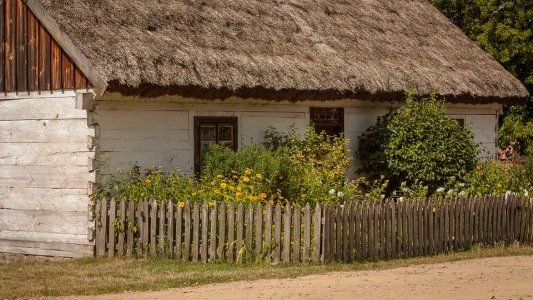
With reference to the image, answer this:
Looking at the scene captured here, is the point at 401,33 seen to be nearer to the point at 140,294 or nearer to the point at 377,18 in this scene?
the point at 377,18

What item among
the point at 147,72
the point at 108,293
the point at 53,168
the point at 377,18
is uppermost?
the point at 377,18

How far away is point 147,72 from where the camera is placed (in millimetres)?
15664

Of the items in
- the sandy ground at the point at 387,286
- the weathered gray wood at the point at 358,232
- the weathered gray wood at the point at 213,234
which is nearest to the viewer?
the sandy ground at the point at 387,286

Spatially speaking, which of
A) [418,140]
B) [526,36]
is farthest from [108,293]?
[526,36]

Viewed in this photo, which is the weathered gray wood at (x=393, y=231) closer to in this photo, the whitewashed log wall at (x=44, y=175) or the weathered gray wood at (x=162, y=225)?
the weathered gray wood at (x=162, y=225)

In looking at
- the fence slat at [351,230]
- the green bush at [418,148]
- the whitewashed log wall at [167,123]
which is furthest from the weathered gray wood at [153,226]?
the green bush at [418,148]

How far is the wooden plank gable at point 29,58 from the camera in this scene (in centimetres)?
1597

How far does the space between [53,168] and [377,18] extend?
9725 millimetres

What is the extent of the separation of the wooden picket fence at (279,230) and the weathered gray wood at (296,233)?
14mm

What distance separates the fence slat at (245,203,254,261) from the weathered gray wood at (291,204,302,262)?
1.94 ft

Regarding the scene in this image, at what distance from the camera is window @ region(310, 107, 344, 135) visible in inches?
778

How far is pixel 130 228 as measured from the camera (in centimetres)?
1502

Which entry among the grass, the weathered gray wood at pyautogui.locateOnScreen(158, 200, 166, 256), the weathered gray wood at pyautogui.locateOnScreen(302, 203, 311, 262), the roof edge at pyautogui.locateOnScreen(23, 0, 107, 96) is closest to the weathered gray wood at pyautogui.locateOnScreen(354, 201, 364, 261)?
the grass

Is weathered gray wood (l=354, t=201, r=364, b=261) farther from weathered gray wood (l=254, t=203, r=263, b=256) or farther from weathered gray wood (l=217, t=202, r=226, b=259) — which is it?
weathered gray wood (l=217, t=202, r=226, b=259)
